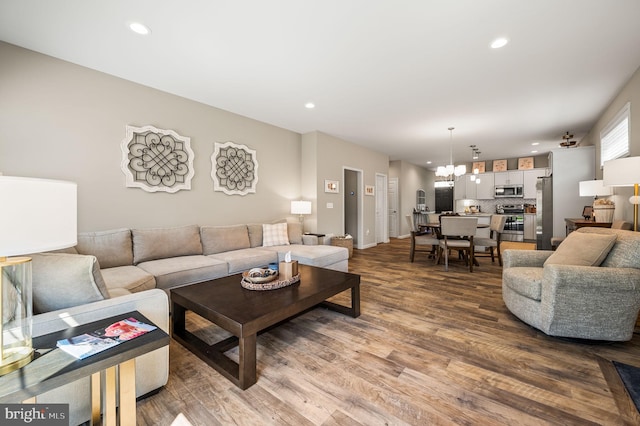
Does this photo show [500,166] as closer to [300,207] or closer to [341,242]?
[341,242]

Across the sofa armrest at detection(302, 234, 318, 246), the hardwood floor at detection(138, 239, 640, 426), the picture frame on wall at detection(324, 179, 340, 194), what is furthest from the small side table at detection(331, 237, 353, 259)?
the hardwood floor at detection(138, 239, 640, 426)

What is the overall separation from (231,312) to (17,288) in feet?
3.24

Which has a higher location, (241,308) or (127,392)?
(241,308)

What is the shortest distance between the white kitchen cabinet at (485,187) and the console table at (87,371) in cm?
935

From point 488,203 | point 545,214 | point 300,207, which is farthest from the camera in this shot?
point 488,203

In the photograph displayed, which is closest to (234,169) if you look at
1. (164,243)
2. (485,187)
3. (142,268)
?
(164,243)

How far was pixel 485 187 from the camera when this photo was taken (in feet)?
27.2

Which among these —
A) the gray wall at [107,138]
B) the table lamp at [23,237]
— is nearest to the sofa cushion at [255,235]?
the gray wall at [107,138]

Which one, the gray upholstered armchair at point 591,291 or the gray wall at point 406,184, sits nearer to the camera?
the gray upholstered armchair at point 591,291

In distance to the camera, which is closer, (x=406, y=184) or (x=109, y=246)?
(x=109, y=246)

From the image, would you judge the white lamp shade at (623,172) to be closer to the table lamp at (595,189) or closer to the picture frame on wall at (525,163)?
the table lamp at (595,189)

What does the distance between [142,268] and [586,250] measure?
411 centimetres

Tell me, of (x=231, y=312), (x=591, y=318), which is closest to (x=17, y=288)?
(x=231, y=312)

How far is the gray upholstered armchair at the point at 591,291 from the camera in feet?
6.28
